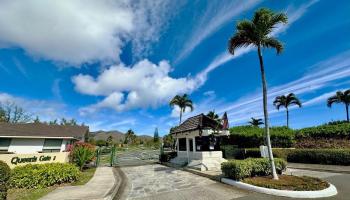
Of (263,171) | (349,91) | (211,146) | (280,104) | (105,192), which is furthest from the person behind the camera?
(280,104)

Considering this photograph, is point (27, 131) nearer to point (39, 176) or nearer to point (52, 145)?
point (52, 145)

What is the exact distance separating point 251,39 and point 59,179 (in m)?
14.7

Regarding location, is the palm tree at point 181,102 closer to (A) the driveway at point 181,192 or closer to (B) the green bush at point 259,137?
(B) the green bush at point 259,137

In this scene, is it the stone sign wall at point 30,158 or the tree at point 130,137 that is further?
the tree at point 130,137

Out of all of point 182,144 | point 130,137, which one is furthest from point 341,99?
point 130,137

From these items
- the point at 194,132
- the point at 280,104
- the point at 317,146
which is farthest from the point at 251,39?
the point at 280,104

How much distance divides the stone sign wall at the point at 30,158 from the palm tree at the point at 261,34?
51.3ft

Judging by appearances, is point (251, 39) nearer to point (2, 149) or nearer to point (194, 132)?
point (194, 132)

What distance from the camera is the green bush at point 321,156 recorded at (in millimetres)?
18156

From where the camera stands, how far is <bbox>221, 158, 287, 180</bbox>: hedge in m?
12.5

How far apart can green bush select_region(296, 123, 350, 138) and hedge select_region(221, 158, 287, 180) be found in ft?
46.0

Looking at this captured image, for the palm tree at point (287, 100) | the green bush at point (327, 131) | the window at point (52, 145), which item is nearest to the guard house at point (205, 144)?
the green bush at point (327, 131)

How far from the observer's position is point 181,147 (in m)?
24.7

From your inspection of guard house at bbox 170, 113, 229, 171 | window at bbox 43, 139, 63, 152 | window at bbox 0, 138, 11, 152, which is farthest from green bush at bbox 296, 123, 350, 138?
window at bbox 0, 138, 11, 152
